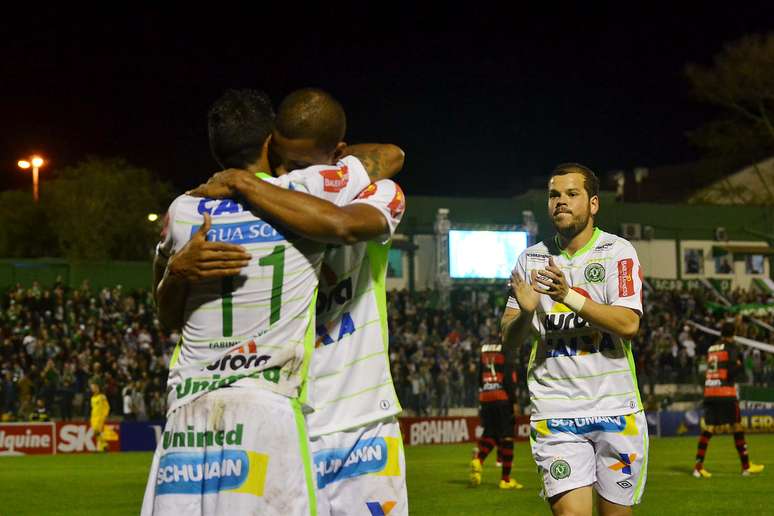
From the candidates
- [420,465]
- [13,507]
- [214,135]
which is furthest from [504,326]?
[420,465]

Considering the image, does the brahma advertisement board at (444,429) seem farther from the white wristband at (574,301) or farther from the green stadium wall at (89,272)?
the white wristband at (574,301)

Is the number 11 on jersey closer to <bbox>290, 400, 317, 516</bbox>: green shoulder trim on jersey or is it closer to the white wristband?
<bbox>290, 400, 317, 516</bbox>: green shoulder trim on jersey

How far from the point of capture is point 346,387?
470 cm

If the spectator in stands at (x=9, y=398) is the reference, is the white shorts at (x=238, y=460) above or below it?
above

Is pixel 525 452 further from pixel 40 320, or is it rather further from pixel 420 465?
pixel 40 320

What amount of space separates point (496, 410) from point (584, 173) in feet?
36.4

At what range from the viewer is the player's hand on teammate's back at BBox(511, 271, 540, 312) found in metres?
6.46

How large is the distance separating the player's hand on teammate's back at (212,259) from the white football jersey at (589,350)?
3.12 meters

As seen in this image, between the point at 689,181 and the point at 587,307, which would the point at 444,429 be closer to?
the point at 587,307

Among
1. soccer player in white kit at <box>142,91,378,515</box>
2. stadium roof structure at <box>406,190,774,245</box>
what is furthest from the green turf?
stadium roof structure at <box>406,190,774,245</box>

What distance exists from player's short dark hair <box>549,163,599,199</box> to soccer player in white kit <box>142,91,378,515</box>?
2980mm

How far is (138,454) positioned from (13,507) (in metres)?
12.7

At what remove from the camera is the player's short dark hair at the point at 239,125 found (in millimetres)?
4207

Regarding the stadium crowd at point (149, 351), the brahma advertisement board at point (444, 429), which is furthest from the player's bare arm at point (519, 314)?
the stadium crowd at point (149, 351)
